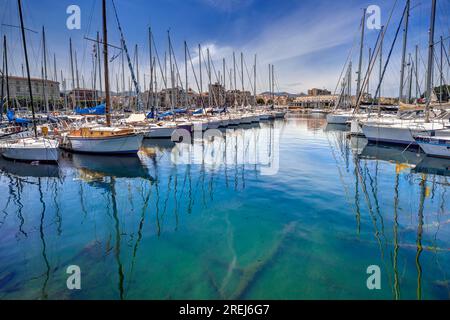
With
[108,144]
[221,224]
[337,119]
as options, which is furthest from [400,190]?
[337,119]

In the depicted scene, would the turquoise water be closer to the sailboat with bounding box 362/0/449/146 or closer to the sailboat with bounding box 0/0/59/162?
the sailboat with bounding box 0/0/59/162

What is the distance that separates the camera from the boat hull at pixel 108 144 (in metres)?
19.8

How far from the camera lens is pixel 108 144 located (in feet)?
65.3

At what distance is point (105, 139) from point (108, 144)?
482 millimetres

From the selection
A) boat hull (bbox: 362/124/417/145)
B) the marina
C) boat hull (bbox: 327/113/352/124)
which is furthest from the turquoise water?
boat hull (bbox: 327/113/352/124)

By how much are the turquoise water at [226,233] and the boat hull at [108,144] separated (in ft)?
14.9

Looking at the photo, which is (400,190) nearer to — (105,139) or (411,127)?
(411,127)

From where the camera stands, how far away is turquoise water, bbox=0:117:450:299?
5684 millimetres

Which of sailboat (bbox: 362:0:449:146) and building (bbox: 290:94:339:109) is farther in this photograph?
building (bbox: 290:94:339:109)

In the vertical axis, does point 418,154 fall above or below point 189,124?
below

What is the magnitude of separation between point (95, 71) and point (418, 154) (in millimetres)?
40342

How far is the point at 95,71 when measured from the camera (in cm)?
3728
